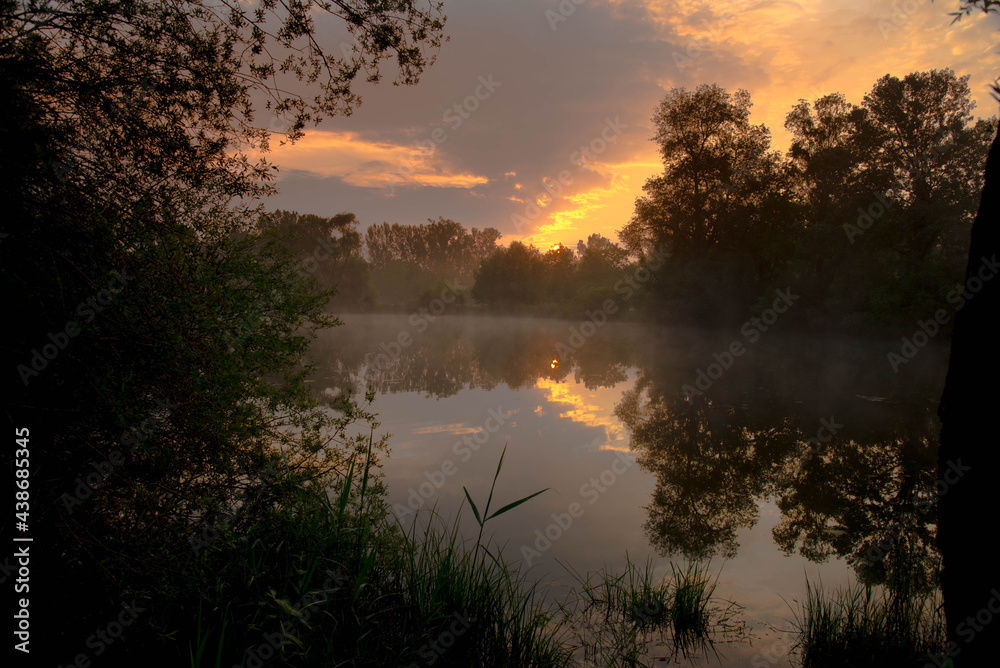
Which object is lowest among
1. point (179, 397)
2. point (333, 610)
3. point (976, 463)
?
point (333, 610)

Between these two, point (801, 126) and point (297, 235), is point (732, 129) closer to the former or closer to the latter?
point (801, 126)

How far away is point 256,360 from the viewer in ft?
16.9

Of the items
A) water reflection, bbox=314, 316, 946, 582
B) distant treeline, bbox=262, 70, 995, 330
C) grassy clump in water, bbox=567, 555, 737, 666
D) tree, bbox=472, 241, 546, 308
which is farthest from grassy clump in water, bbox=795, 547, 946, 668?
A: tree, bbox=472, 241, 546, 308

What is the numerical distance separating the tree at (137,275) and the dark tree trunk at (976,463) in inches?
155

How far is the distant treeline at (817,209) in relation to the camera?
2139 centimetres

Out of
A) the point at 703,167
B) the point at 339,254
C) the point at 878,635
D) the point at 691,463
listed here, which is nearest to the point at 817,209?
the point at 703,167

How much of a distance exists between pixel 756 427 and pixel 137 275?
11.6 meters

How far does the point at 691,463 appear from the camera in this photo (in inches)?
343

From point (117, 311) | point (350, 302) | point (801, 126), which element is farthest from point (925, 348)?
point (350, 302)

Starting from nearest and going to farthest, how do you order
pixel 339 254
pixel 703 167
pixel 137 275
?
pixel 137 275, pixel 703 167, pixel 339 254

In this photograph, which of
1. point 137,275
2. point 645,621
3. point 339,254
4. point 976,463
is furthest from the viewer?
point 339,254

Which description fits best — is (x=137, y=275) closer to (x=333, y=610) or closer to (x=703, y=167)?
(x=333, y=610)

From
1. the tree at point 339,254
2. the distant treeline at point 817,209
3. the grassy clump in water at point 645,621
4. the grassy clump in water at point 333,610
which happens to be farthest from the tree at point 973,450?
the tree at point 339,254

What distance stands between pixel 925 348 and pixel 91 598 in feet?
92.5
